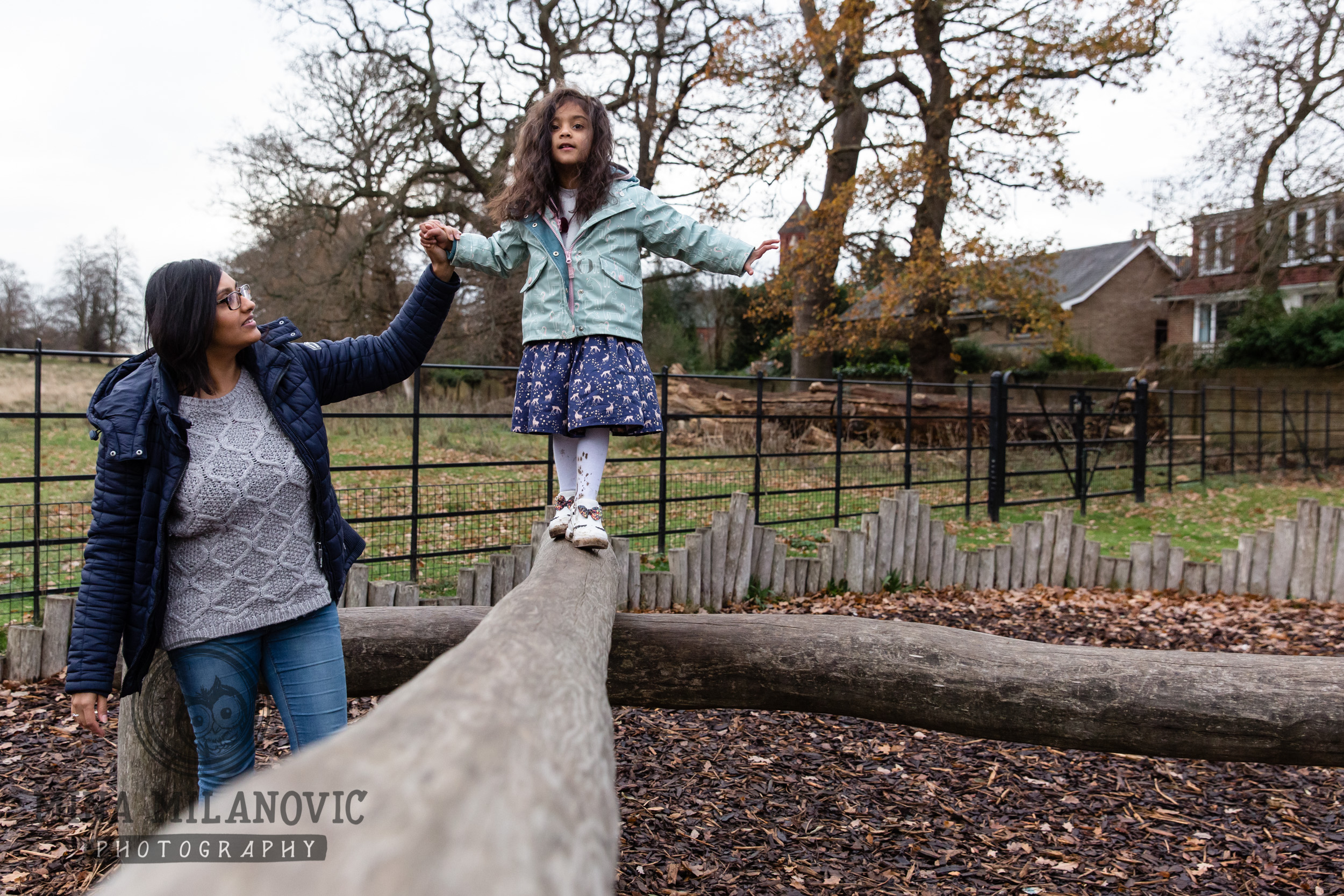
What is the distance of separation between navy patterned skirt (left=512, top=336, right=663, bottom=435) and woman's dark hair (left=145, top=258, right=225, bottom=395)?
1043 mm

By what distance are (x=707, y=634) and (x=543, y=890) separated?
Result: 2.17 meters

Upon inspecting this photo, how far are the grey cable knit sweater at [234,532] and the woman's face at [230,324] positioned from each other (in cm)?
14

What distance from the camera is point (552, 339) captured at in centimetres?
302

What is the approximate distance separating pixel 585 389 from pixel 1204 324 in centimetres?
3753

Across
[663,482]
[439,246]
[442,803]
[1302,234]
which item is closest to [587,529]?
[439,246]

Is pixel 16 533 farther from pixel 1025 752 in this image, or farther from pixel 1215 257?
pixel 1215 257

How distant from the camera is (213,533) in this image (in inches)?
82.2

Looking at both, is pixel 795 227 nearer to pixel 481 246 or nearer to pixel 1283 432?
pixel 1283 432

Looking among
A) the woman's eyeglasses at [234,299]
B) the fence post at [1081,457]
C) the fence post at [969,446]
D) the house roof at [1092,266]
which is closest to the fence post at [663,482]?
the fence post at [969,446]

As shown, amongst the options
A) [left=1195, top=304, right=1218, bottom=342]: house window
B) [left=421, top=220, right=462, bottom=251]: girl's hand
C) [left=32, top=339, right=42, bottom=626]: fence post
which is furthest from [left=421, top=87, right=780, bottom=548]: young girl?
[left=1195, top=304, right=1218, bottom=342]: house window

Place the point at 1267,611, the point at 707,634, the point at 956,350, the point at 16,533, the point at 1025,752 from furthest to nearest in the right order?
the point at 956,350 < the point at 16,533 < the point at 1267,611 < the point at 1025,752 < the point at 707,634

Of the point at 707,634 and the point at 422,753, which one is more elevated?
the point at 422,753

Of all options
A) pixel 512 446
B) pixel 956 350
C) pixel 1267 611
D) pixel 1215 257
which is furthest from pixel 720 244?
pixel 956 350

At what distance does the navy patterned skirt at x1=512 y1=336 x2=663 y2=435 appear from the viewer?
9.45 feet
